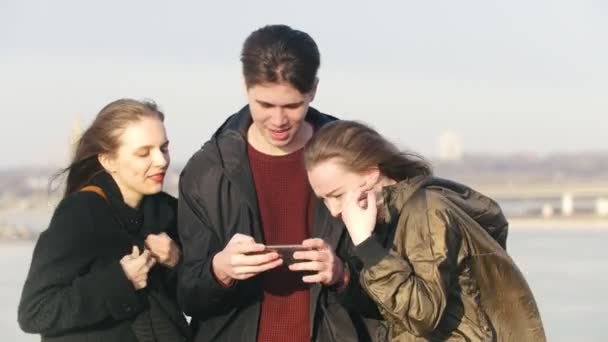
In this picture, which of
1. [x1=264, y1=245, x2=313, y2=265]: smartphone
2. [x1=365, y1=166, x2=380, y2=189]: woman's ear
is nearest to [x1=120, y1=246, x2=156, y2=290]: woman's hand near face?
[x1=264, y1=245, x2=313, y2=265]: smartphone

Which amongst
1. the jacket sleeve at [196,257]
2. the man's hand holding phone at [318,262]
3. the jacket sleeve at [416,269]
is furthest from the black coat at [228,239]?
the jacket sleeve at [416,269]

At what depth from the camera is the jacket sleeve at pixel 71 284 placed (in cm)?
421

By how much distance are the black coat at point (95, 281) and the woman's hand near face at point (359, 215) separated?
35.5 inches

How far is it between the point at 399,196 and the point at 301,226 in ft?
2.27

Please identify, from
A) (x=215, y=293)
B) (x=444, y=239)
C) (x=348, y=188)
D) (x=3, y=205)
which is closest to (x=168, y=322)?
(x=215, y=293)

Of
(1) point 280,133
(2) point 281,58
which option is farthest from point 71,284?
(2) point 281,58

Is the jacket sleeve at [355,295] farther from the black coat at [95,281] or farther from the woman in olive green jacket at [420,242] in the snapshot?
the black coat at [95,281]

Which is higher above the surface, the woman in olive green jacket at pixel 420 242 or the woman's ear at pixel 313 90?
the woman's ear at pixel 313 90

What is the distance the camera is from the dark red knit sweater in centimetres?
438

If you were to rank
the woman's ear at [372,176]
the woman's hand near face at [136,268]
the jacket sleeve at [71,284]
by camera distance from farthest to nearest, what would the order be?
the woman's hand near face at [136,268] < the jacket sleeve at [71,284] < the woman's ear at [372,176]

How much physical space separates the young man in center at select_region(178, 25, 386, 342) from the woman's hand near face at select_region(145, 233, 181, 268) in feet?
0.20

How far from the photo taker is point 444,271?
3682 mm

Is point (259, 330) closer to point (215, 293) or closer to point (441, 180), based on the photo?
point (215, 293)

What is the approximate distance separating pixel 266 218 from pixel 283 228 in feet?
0.22
